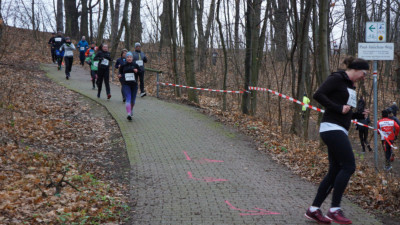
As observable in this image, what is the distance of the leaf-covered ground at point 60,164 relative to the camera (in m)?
5.55

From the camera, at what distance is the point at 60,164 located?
796cm

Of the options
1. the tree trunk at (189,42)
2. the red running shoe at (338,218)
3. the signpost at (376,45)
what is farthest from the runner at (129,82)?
the red running shoe at (338,218)

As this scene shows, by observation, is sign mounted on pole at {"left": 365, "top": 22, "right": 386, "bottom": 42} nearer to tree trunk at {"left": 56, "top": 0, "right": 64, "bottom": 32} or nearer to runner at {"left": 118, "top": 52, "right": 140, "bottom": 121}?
runner at {"left": 118, "top": 52, "right": 140, "bottom": 121}

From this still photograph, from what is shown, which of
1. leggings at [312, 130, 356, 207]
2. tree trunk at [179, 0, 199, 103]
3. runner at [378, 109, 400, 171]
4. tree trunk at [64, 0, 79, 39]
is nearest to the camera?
leggings at [312, 130, 356, 207]

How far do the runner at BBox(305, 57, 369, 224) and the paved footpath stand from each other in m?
0.41

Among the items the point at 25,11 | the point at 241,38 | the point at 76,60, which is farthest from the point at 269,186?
the point at 25,11

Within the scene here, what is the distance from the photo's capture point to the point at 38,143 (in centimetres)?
955

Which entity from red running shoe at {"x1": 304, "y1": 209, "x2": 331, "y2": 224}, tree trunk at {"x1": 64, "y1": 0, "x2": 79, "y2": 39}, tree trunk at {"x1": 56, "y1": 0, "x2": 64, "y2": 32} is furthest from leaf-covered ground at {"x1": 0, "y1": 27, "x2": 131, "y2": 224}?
tree trunk at {"x1": 64, "y1": 0, "x2": 79, "y2": 39}

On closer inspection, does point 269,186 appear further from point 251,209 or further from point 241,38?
point 241,38

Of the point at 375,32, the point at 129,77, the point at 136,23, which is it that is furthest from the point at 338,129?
the point at 136,23

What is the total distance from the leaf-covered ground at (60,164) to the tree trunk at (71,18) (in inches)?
948

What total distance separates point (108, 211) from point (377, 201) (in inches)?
152

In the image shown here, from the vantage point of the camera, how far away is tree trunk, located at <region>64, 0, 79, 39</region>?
37.8 meters

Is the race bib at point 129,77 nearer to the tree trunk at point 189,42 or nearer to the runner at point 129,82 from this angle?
the runner at point 129,82
